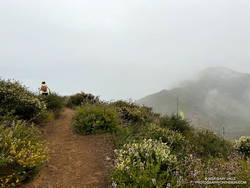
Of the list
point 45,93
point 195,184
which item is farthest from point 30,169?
point 45,93

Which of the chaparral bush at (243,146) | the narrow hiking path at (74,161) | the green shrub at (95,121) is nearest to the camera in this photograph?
the narrow hiking path at (74,161)

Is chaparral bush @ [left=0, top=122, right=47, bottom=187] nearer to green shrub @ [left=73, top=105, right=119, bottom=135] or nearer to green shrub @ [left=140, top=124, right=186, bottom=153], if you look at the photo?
green shrub @ [left=73, top=105, right=119, bottom=135]

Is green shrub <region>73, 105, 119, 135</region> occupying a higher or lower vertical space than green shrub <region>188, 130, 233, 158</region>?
higher

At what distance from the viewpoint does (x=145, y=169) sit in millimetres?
5336

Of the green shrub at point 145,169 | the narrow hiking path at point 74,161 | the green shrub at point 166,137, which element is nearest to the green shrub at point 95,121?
the narrow hiking path at point 74,161

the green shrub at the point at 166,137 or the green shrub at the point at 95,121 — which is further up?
the green shrub at the point at 95,121

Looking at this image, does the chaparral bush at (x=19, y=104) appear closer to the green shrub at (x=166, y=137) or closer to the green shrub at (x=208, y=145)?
the green shrub at (x=166, y=137)

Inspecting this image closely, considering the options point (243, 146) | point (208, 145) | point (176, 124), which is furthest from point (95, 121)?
point (243, 146)

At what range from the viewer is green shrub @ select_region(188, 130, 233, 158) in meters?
8.83

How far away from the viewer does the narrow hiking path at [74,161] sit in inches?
218

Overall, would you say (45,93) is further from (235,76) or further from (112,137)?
(235,76)

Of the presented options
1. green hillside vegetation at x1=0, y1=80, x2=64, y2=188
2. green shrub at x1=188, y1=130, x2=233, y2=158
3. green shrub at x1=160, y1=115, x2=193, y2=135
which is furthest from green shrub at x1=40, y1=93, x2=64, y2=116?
green shrub at x1=188, y1=130, x2=233, y2=158

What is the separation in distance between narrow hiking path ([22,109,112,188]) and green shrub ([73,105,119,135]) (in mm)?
312

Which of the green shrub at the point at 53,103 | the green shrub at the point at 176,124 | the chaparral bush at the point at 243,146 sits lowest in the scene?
the chaparral bush at the point at 243,146
